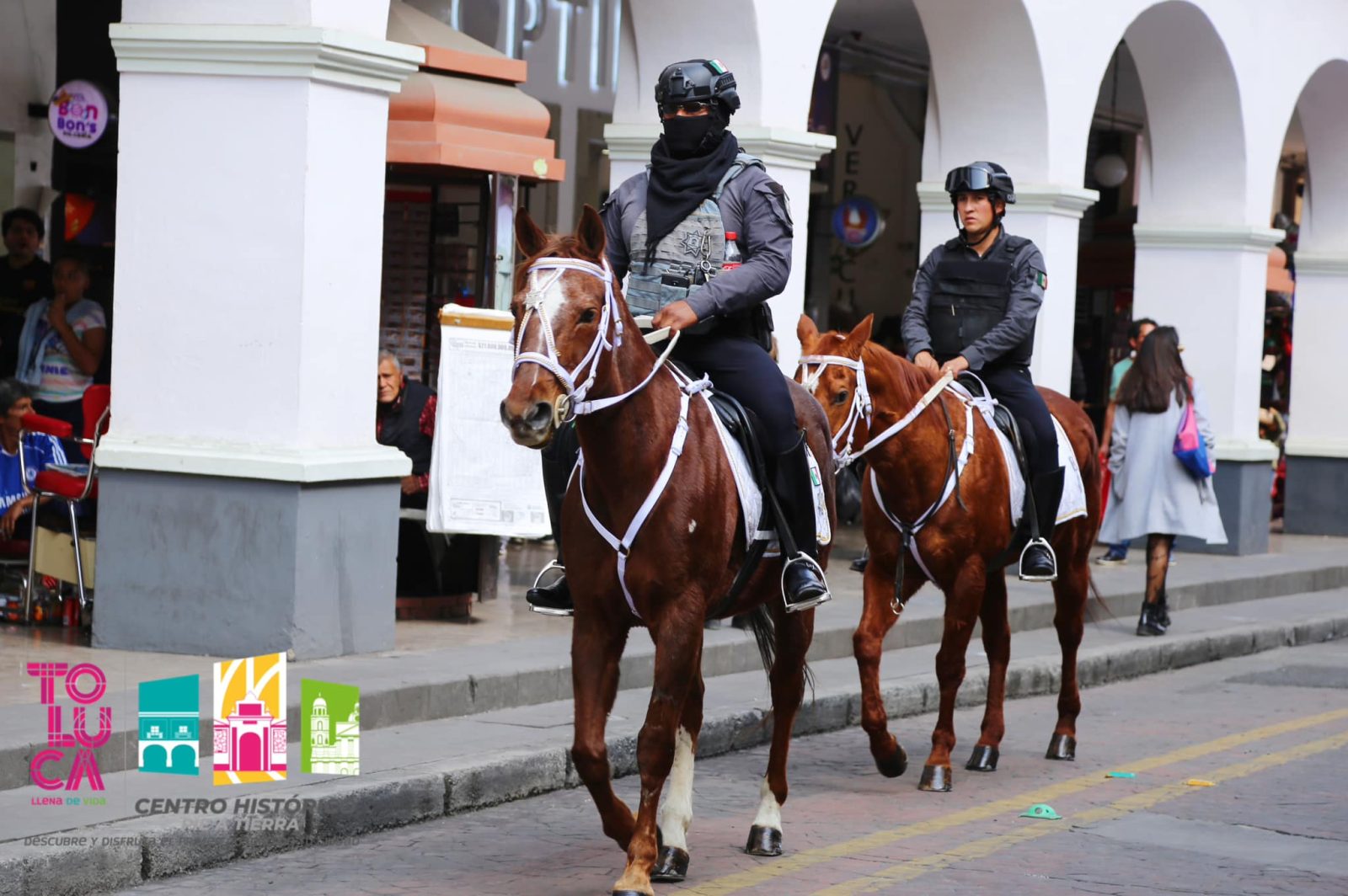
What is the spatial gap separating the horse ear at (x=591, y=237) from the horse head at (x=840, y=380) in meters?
2.33

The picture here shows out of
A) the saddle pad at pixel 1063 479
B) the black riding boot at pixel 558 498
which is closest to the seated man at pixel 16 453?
the black riding boot at pixel 558 498

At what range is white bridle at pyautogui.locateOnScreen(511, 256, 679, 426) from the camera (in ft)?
18.6

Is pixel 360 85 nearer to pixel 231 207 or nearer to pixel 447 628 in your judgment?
pixel 231 207

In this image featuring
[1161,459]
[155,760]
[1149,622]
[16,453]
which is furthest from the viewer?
→ [1161,459]

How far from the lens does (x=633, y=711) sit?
9.56 metres

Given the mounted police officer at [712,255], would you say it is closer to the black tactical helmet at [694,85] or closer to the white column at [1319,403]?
the black tactical helmet at [694,85]

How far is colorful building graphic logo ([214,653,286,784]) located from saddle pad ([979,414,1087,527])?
3274 millimetres

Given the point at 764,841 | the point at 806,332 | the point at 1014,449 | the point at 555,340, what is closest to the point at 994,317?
the point at 1014,449

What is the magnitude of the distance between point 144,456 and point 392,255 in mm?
2739

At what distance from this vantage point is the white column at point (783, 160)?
42.9 ft

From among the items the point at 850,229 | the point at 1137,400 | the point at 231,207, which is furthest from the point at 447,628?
the point at 850,229

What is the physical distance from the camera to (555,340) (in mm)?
5711

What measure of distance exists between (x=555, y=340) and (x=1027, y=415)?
13.3 feet

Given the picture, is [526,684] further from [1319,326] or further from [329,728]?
[1319,326]
